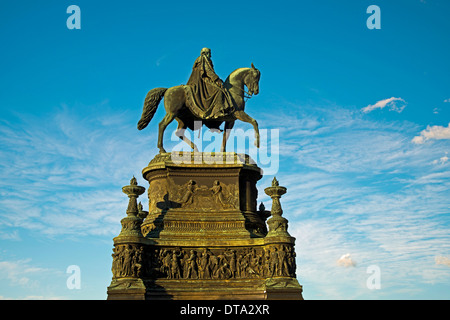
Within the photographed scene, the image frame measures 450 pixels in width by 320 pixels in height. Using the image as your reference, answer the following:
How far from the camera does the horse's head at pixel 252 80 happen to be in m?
27.5

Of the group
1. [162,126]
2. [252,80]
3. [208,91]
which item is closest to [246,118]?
[252,80]

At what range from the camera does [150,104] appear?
89.5ft

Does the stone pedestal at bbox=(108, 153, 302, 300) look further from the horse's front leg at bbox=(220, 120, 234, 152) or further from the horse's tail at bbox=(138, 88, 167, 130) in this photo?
the horse's tail at bbox=(138, 88, 167, 130)

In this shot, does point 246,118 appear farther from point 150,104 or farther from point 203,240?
point 203,240

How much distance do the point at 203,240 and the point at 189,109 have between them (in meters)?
6.75

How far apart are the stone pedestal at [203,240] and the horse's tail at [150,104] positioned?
2.10m

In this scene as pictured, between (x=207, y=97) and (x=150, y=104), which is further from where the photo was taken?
(x=150, y=104)

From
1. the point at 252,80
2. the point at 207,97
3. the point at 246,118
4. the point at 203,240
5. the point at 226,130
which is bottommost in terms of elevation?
the point at 203,240

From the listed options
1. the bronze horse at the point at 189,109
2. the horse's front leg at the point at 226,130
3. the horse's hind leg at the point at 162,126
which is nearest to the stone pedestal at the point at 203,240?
the horse's hind leg at the point at 162,126

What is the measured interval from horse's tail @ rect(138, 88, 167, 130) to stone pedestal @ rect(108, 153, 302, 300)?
A: 2102mm

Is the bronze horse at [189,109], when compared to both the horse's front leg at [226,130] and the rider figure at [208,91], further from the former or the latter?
the rider figure at [208,91]

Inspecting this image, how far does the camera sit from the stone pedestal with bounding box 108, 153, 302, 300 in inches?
906

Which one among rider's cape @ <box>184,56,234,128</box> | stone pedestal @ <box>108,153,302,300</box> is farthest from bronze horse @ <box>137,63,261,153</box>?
stone pedestal @ <box>108,153,302,300</box>
